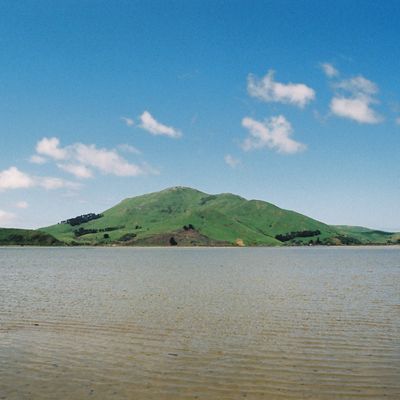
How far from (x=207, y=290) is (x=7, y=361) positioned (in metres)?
35.5

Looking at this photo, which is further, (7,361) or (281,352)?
(281,352)

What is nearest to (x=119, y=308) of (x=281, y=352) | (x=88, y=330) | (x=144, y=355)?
(x=88, y=330)

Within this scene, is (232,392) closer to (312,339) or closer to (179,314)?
(312,339)

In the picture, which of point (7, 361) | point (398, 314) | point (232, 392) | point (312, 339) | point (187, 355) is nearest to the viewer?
point (232, 392)

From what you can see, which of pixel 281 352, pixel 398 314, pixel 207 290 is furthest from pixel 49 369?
pixel 207 290

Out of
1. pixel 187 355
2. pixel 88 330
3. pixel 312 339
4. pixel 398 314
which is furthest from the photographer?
pixel 398 314

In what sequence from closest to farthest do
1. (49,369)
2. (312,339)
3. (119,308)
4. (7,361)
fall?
(49,369), (7,361), (312,339), (119,308)

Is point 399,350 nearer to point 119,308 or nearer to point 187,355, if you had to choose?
point 187,355

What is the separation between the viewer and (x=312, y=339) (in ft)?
86.0

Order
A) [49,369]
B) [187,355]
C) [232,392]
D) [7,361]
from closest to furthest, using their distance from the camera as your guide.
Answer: [232,392] < [49,369] < [7,361] < [187,355]

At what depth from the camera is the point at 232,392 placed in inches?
656

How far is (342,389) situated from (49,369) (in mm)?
12642

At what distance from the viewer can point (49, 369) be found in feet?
64.5

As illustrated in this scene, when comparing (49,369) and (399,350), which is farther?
(399,350)
